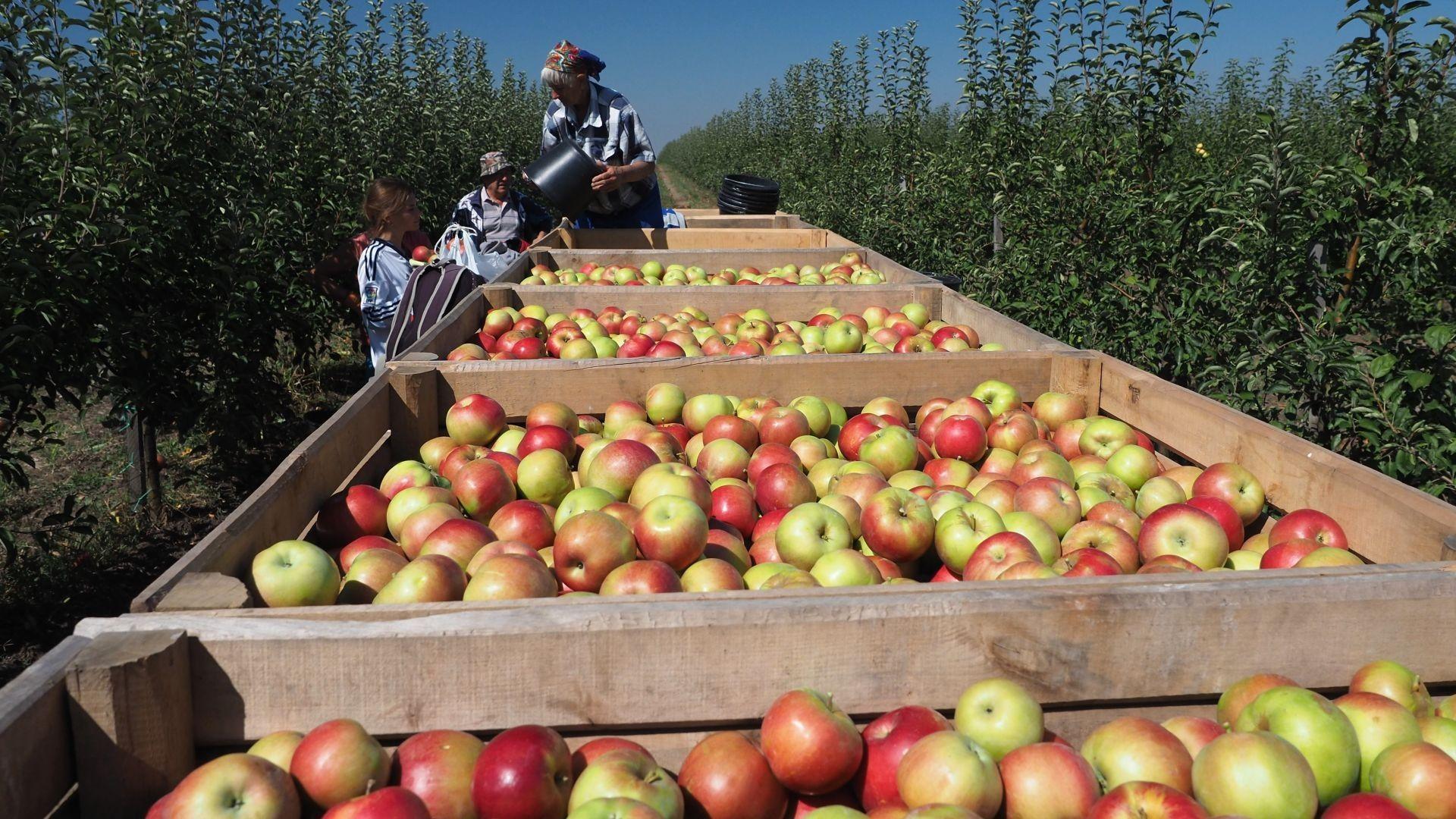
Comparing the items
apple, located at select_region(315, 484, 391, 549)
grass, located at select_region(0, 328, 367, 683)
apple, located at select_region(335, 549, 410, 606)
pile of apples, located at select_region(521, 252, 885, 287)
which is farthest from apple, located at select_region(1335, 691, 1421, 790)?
grass, located at select_region(0, 328, 367, 683)

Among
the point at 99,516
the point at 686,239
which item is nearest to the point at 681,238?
the point at 686,239

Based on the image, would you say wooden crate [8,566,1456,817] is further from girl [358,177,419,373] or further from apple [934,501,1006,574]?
girl [358,177,419,373]

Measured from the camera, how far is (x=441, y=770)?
4.91 ft

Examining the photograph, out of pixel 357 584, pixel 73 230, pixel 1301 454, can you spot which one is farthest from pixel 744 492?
pixel 73 230

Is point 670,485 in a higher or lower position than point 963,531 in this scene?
higher

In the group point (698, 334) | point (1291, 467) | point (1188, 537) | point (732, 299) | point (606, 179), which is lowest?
point (1188, 537)

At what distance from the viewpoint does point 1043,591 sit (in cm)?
171

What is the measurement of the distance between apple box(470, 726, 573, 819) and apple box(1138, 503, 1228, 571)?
1.61 meters

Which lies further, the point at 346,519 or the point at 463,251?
the point at 463,251

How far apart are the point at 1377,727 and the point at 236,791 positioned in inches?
71.2

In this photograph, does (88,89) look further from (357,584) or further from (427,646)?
(427,646)

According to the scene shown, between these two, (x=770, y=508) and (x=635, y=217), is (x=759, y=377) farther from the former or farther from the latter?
(x=635, y=217)

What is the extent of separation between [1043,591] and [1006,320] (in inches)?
103

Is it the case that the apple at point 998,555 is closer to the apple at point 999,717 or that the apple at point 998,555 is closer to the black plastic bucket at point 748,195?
the apple at point 999,717
